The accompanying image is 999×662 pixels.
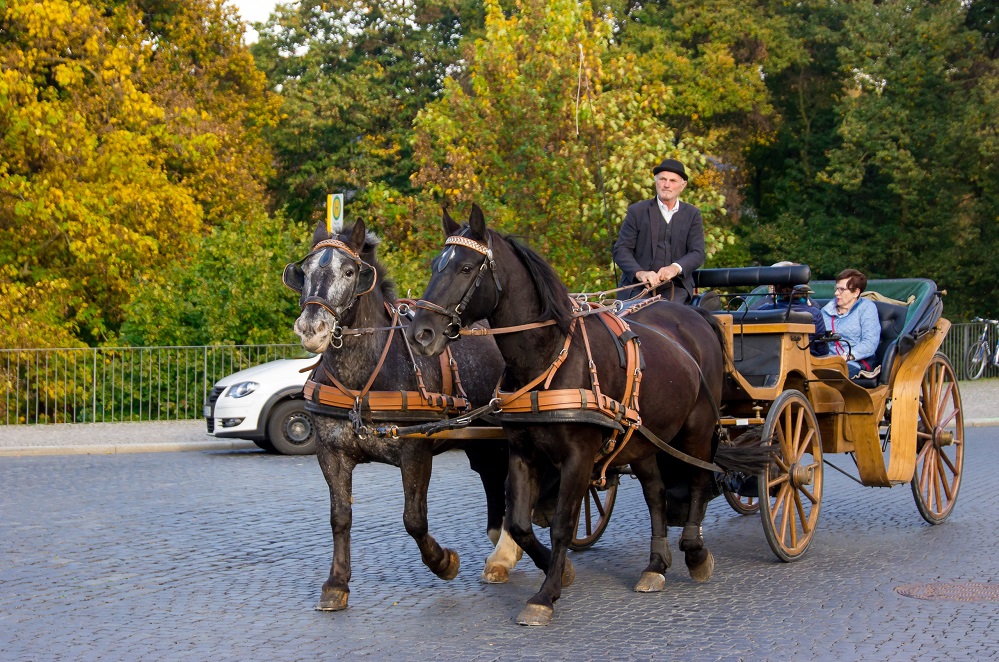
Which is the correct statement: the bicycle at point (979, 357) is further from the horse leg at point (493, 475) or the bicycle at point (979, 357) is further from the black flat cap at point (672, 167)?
the horse leg at point (493, 475)

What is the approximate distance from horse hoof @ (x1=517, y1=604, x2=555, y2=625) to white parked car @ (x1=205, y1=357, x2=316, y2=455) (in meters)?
9.32

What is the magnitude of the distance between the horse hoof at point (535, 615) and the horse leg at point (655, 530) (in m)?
1.07

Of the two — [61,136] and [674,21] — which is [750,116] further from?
[61,136]

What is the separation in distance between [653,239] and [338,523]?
11.0 feet

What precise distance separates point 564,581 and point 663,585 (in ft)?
1.92

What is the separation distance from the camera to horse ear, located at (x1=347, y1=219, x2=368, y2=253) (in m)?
7.23

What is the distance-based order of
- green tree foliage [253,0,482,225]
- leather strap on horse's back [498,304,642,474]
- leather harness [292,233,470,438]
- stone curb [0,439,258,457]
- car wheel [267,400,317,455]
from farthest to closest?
green tree foliage [253,0,482,225] < stone curb [0,439,258,457] < car wheel [267,400,317,455] < leather harness [292,233,470,438] < leather strap on horse's back [498,304,642,474]

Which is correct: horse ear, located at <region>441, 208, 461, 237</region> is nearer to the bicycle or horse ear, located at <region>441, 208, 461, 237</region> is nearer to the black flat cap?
the black flat cap

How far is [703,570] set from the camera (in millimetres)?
7785

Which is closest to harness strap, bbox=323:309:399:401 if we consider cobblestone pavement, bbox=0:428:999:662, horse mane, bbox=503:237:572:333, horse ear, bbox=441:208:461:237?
horse ear, bbox=441:208:461:237

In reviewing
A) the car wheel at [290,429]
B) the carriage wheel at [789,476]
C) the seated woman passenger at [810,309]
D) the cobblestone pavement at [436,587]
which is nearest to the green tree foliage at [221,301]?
the car wheel at [290,429]

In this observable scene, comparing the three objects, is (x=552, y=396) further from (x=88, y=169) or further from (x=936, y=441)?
(x=88, y=169)

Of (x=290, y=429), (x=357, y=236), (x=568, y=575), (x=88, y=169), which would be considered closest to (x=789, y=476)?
(x=568, y=575)

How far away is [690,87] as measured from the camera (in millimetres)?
34656
